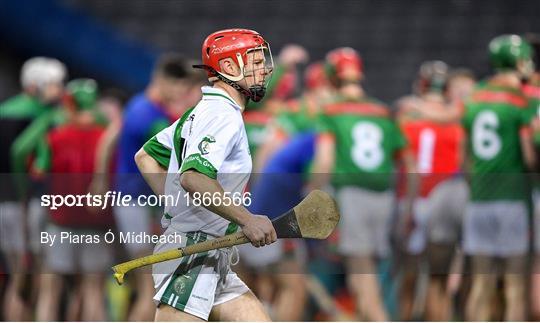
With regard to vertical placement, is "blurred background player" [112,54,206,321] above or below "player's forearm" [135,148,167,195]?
above

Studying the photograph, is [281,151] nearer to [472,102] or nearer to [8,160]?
[472,102]

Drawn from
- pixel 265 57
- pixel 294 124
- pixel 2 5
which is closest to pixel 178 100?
pixel 294 124

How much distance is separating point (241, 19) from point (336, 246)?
9865mm

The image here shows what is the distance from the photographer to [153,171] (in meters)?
4.52

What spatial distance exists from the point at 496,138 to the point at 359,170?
2.89ft

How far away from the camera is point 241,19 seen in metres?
17.0

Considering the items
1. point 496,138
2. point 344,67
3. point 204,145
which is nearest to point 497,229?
point 496,138

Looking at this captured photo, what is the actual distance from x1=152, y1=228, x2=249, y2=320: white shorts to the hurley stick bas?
56 mm

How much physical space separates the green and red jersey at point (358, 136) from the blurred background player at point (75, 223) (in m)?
1.58

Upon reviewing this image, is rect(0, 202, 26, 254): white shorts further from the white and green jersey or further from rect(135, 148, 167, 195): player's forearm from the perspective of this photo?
the white and green jersey

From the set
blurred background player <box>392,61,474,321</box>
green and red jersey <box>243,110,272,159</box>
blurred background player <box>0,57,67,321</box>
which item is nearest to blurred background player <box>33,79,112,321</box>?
blurred background player <box>0,57,67,321</box>

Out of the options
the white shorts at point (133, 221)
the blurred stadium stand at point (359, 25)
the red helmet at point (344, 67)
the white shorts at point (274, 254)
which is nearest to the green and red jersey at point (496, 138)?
the red helmet at point (344, 67)

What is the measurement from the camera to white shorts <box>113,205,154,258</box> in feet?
19.0

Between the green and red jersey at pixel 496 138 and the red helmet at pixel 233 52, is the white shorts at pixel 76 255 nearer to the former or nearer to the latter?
the red helmet at pixel 233 52
